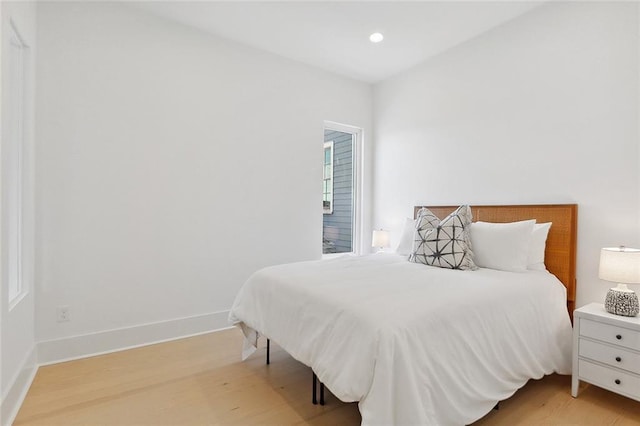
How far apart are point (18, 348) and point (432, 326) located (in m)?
2.44

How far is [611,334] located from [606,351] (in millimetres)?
109

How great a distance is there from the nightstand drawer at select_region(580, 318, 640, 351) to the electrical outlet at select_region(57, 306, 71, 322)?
3.64 m

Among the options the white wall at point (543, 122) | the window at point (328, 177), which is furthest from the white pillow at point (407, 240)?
the window at point (328, 177)

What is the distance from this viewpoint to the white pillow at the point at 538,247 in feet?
8.30

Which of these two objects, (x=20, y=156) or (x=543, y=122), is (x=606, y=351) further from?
(x=20, y=156)

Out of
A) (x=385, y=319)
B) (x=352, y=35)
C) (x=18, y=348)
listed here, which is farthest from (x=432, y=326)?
(x=352, y=35)

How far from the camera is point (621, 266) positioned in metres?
1.99

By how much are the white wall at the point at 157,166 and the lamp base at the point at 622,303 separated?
8.75ft

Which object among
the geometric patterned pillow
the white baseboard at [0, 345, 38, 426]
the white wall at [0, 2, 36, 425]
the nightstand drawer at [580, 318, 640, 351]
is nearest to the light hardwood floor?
the white baseboard at [0, 345, 38, 426]

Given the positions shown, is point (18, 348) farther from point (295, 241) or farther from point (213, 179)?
point (295, 241)

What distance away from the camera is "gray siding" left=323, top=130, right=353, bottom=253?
432 cm

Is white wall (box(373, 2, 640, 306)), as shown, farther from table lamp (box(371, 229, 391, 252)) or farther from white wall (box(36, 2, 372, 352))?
white wall (box(36, 2, 372, 352))

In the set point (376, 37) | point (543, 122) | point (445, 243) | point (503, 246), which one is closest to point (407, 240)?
point (445, 243)

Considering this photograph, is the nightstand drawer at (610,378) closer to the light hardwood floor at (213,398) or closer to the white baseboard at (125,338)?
the light hardwood floor at (213,398)
